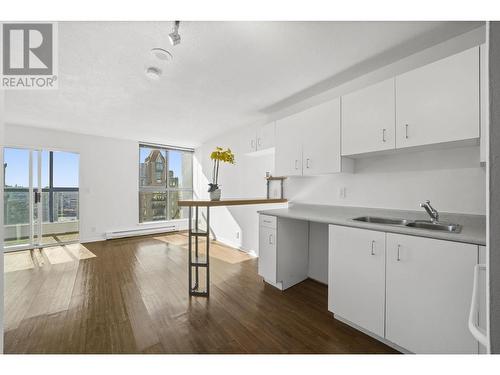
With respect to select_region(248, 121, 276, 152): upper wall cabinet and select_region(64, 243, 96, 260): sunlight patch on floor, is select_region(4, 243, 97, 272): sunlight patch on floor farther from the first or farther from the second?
select_region(248, 121, 276, 152): upper wall cabinet

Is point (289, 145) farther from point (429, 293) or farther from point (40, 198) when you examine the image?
point (40, 198)

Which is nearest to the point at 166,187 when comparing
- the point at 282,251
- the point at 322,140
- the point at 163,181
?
the point at 163,181

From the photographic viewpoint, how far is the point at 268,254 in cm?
245

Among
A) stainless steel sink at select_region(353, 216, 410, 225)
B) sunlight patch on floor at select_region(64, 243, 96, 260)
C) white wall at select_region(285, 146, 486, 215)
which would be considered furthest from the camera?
sunlight patch on floor at select_region(64, 243, 96, 260)

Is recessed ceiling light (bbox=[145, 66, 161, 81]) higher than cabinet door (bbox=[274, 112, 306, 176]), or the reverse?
recessed ceiling light (bbox=[145, 66, 161, 81])

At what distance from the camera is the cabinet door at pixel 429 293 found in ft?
3.85

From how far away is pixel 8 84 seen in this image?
2.04m

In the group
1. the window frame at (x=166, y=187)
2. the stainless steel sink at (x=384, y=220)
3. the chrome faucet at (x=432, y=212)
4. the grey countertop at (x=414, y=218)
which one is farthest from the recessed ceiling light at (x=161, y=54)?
the window frame at (x=166, y=187)

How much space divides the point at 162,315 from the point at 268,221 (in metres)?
1.40

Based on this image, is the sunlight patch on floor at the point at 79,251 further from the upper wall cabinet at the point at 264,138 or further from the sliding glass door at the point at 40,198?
the upper wall cabinet at the point at 264,138

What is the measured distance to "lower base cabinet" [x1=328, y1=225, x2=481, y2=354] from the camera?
1188 millimetres

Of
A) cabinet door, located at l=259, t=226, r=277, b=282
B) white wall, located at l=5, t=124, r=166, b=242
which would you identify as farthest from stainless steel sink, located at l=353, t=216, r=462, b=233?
white wall, located at l=5, t=124, r=166, b=242

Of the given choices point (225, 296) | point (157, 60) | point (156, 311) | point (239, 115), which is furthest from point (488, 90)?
point (239, 115)
